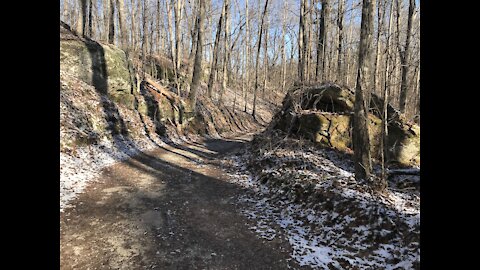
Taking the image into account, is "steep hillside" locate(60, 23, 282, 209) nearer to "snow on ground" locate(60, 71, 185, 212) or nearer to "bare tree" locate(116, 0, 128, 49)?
"snow on ground" locate(60, 71, 185, 212)

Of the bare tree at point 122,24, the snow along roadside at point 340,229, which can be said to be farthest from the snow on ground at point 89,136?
the snow along roadside at point 340,229

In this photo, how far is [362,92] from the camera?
6836 mm

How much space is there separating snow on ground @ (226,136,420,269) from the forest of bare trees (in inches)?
107

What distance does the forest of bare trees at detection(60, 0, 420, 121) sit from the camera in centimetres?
1349

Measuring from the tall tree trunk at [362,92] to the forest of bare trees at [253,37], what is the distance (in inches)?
10.7

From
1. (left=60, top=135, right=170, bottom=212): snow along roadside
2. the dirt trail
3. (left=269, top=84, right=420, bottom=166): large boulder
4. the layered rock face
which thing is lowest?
the dirt trail

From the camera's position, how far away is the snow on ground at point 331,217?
4.60 m

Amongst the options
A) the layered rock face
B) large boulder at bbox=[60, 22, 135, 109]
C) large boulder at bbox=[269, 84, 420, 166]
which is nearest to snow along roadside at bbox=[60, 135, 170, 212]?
the layered rock face

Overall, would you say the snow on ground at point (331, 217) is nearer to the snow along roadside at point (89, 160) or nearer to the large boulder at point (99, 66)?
the snow along roadside at point (89, 160)

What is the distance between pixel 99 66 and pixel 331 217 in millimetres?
13075

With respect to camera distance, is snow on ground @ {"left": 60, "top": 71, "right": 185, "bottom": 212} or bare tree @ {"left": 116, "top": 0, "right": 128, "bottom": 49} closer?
snow on ground @ {"left": 60, "top": 71, "right": 185, "bottom": 212}

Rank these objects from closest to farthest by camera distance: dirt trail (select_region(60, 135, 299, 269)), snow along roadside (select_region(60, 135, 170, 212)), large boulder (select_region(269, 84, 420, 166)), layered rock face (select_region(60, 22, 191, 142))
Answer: dirt trail (select_region(60, 135, 299, 269))
snow along roadside (select_region(60, 135, 170, 212))
large boulder (select_region(269, 84, 420, 166))
layered rock face (select_region(60, 22, 191, 142))

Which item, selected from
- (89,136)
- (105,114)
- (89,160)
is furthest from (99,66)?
(89,160)
